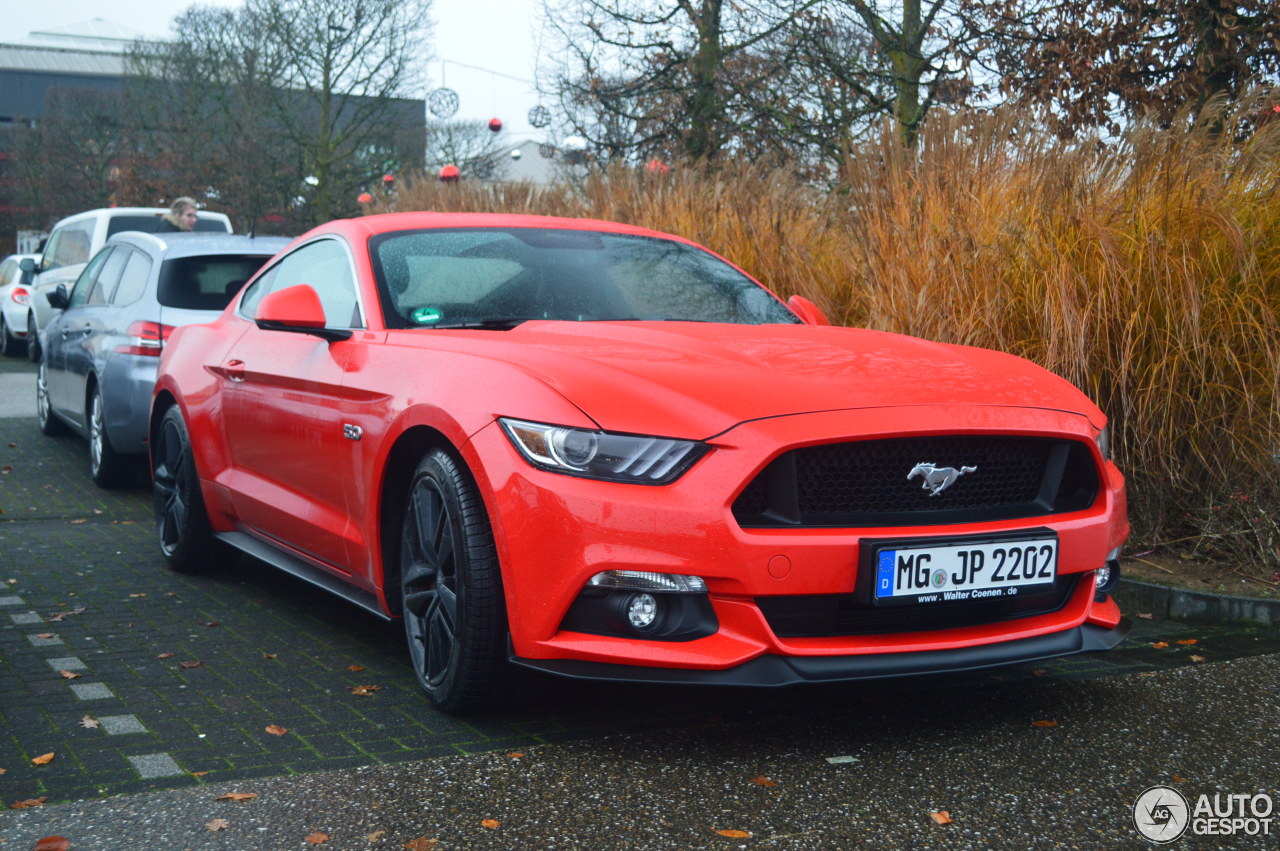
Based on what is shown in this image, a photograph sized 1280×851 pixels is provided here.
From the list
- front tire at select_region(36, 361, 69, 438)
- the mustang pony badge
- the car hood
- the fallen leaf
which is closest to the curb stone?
the car hood

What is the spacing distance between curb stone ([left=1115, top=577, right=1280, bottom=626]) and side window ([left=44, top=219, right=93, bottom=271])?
1317 cm

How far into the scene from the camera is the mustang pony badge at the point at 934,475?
3.44m

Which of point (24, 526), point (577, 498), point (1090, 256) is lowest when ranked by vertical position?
point (24, 526)

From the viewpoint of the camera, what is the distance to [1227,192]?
5.67 meters

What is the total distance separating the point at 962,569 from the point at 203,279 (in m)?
5.86

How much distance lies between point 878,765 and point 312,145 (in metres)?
33.7

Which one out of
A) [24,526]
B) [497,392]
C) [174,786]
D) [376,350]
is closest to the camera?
[174,786]

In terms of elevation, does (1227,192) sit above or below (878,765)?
above

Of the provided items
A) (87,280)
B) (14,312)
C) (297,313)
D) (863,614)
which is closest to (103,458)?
(87,280)

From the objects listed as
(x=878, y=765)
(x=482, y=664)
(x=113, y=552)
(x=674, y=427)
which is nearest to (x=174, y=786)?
(x=482, y=664)

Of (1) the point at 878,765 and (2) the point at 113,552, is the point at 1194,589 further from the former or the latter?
(2) the point at 113,552

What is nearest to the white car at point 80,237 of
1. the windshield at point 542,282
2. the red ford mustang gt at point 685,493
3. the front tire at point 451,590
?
the windshield at point 542,282

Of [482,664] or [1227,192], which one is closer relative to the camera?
[482,664]

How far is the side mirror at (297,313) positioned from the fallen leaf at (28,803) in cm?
176
